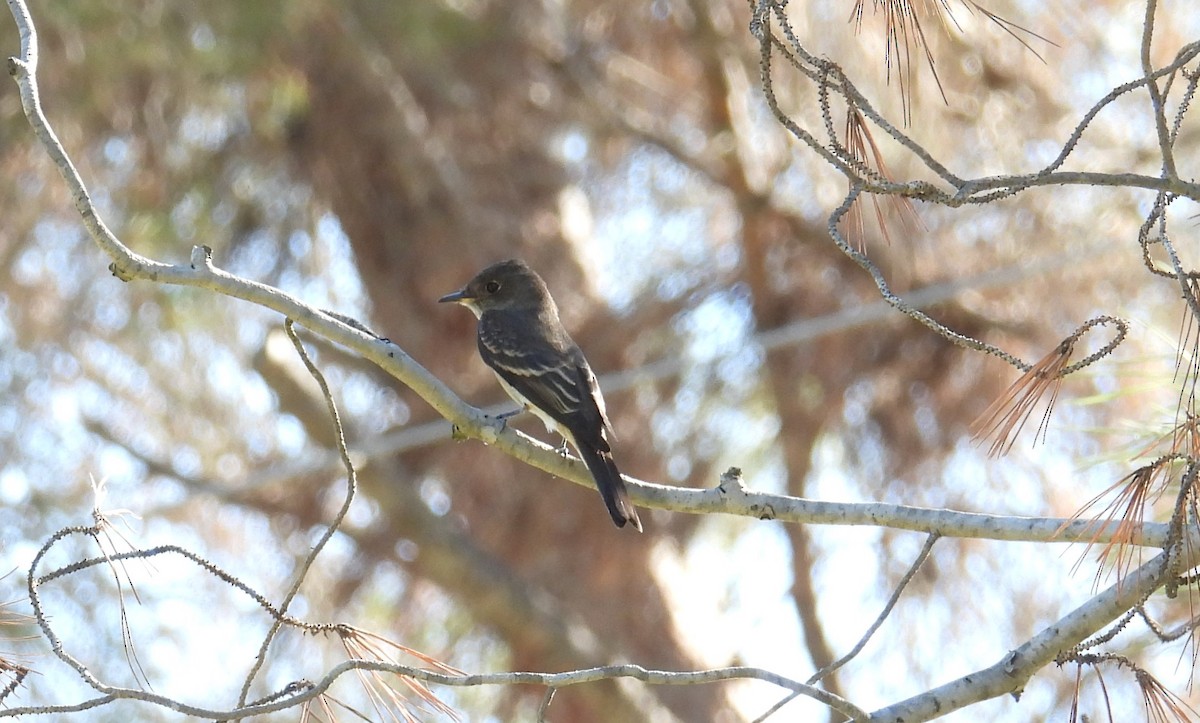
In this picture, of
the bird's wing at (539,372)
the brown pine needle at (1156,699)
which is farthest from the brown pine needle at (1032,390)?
the bird's wing at (539,372)

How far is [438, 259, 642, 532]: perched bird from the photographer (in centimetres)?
421

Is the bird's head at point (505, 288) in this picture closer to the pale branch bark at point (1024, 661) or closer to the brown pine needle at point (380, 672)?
the brown pine needle at point (380, 672)

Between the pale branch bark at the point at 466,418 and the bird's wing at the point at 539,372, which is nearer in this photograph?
the pale branch bark at the point at 466,418

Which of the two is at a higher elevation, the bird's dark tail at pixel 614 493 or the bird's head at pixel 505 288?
the bird's head at pixel 505 288

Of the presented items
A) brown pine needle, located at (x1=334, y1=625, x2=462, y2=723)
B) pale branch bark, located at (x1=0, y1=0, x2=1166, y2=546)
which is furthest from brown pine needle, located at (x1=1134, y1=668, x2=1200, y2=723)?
brown pine needle, located at (x1=334, y1=625, x2=462, y2=723)

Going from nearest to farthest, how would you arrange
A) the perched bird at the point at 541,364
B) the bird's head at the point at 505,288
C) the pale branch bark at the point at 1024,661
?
1. the pale branch bark at the point at 1024,661
2. the perched bird at the point at 541,364
3. the bird's head at the point at 505,288

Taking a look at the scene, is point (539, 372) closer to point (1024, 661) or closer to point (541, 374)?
point (541, 374)

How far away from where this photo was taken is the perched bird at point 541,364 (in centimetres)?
421

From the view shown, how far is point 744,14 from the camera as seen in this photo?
6.56 m

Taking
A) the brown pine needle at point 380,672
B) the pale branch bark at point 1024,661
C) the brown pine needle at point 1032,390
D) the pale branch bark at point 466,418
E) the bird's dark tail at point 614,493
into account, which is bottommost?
the pale branch bark at point 1024,661

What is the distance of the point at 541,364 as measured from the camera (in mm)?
5016

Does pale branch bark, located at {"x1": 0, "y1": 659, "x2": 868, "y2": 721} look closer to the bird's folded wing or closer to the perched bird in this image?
the perched bird

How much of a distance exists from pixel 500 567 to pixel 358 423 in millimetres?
1040

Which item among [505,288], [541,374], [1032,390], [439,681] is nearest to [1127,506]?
[1032,390]
